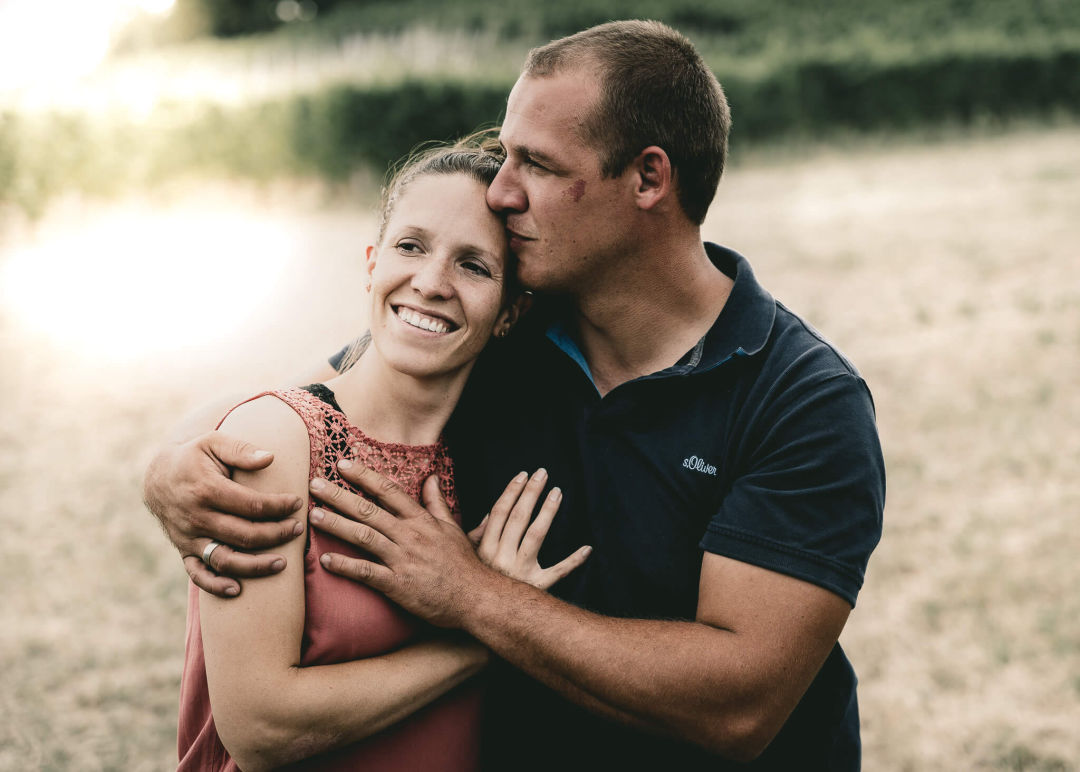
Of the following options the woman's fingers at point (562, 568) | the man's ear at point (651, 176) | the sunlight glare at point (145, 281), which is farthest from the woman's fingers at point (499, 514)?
the sunlight glare at point (145, 281)

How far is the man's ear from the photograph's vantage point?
8.15ft

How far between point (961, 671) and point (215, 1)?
30.7 metres

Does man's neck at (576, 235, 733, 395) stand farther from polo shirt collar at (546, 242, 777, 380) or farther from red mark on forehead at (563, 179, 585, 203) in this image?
red mark on forehead at (563, 179, 585, 203)

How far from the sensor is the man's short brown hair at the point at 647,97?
8.03 ft

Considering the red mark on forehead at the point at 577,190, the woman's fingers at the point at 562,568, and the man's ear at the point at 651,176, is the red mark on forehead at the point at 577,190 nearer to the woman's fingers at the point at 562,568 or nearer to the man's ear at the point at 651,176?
the man's ear at the point at 651,176

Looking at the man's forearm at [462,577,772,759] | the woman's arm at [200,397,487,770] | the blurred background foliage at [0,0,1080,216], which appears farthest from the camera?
the blurred background foliage at [0,0,1080,216]

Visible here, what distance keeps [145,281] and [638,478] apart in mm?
9733

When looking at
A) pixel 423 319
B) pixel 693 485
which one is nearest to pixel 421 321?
pixel 423 319

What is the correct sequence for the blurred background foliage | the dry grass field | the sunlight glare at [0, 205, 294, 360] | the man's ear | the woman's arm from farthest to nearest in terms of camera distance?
the blurred background foliage → the sunlight glare at [0, 205, 294, 360] → the dry grass field → the man's ear → the woman's arm

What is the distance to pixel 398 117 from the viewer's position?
13.3m

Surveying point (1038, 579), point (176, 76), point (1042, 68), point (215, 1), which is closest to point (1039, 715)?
point (1038, 579)

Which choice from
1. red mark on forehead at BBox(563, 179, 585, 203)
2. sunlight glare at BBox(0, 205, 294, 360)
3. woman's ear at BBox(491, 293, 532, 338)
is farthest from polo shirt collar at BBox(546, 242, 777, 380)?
sunlight glare at BBox(0, 205, 294, 360)

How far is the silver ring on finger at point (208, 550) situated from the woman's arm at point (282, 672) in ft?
0.25

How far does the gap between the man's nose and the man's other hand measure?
0.83 metres
